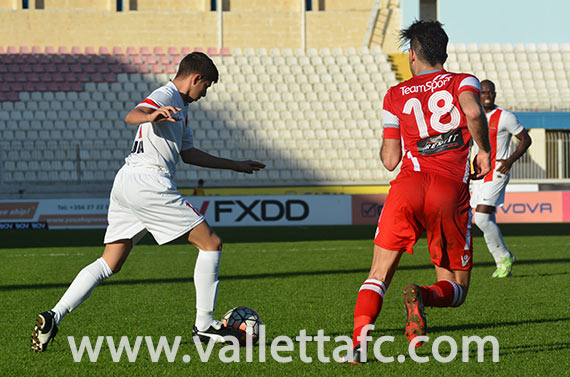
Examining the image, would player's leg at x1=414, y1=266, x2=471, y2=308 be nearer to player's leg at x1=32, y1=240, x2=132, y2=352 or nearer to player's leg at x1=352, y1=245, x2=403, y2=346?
player's leg at x1=352, y1=245, x2=403, y2=346

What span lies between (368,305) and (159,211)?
1.39 m

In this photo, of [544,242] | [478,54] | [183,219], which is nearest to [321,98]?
[478,54]

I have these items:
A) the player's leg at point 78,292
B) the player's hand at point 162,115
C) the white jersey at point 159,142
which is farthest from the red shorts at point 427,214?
the player's leg at point 78,292

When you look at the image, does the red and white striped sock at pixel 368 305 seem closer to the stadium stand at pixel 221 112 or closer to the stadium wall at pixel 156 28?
the stadium stand at pixel 221 112

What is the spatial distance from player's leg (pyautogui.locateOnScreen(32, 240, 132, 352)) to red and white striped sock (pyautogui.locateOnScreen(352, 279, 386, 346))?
161cm

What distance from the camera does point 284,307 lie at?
684cm

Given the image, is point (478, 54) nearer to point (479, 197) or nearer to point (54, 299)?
point (479, 197)

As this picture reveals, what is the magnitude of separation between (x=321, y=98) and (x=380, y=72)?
2740 mm

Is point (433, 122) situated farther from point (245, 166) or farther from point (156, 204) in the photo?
point (156, 204)

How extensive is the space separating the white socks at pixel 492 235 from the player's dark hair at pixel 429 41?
4714 mm

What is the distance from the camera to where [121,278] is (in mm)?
9516

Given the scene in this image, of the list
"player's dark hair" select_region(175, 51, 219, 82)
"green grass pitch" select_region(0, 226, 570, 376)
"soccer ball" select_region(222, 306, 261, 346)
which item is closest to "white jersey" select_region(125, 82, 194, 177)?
"player's dark hair" select_region(175, 51, 219, 82)

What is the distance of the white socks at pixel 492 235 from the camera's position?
8953 millimetres

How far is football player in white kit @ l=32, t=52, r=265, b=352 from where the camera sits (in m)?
4.93
